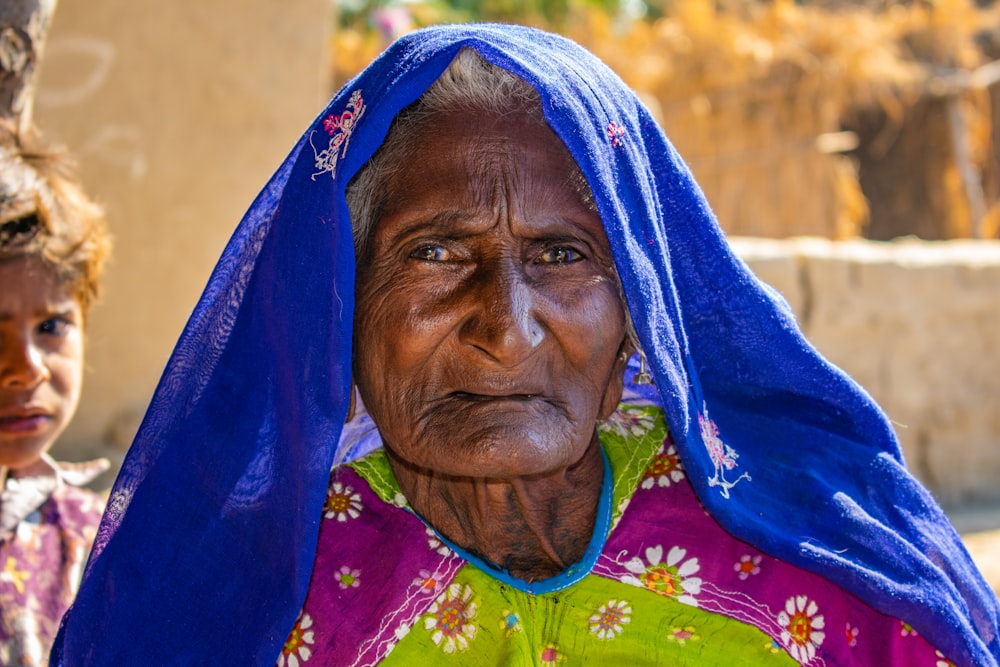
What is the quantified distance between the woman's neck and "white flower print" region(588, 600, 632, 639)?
144mm

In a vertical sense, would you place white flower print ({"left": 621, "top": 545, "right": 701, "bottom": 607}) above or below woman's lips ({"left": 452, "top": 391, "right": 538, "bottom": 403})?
below

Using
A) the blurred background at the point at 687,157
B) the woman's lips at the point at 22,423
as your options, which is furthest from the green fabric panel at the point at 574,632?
the blurred background at the point at 687,157

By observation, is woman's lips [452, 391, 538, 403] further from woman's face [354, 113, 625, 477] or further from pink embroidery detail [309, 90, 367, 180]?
pink embroidery detail [309, 90, 367, 180]

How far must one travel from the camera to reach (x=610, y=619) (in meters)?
Answer: 1.85

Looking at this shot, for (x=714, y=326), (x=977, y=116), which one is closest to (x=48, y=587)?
(x=714, y=326)

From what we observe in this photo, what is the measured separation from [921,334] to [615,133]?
5.15 metres

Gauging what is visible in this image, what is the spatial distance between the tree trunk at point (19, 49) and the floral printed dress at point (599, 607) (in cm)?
121

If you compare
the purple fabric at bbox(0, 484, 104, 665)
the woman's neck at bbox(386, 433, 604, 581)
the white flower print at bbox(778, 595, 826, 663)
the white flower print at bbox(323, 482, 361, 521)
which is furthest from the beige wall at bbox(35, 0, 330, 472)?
the white flower print at bbox(778, 595, 826, 663)

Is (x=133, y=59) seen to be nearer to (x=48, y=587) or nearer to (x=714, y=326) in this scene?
(x=48, y=587)

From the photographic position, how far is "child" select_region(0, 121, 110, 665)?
2.36 metres

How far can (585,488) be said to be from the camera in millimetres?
2041

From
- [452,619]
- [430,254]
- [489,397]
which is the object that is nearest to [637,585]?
[452,619]

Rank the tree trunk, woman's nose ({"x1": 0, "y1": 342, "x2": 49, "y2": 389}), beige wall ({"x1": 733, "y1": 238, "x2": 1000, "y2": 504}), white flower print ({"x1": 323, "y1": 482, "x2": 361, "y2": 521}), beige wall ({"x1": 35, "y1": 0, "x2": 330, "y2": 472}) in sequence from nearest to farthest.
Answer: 1. white flower print ({"x1": 323, "y1": 482, "x2": 361, "y2": 521})
2. the tree trunk
3. woman's nose ({"x1": 0, "y1": 342, "x2": 49, "y2": 389})
4. beige wall ({"x1": 35, "y1": 0, "x2": 330, "y2": 472})
5. beige wall ({"x1": 733, "y1": 238, "x2": 1000, "y2": 504})

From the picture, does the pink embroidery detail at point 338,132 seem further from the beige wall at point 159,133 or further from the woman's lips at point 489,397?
the beige wall at point 159,133
